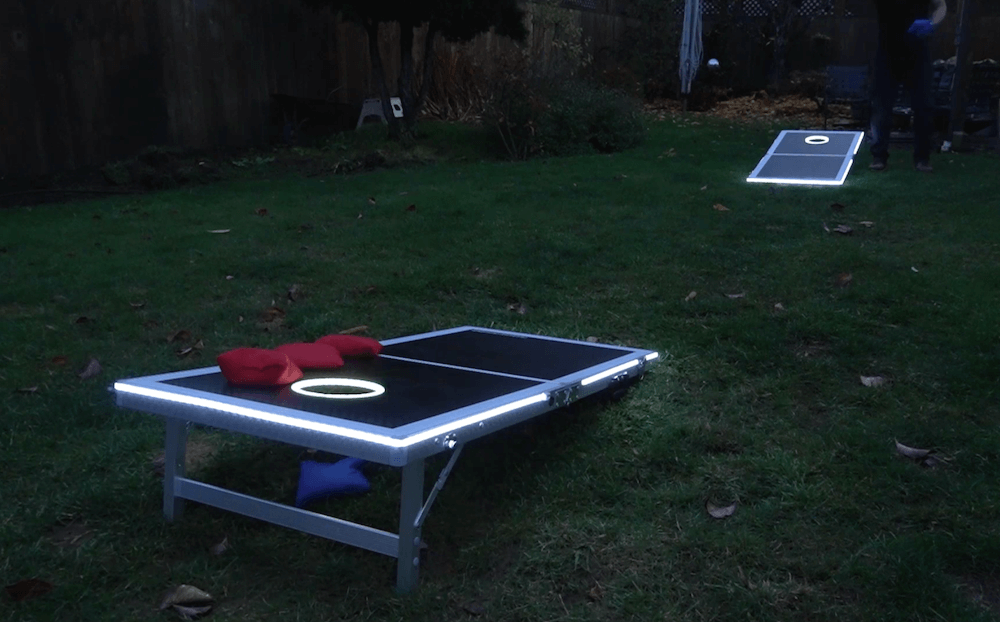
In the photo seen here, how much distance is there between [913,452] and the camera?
3074 mm

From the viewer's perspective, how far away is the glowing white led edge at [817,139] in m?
9.09

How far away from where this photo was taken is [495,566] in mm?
2637

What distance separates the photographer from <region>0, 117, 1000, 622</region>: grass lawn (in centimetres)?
252

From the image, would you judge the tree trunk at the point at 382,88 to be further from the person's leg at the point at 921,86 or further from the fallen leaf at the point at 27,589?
the fallen leaf at the point at 27,589

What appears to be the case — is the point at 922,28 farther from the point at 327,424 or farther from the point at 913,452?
the point at 327,424

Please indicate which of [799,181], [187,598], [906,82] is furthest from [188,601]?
[906,82]

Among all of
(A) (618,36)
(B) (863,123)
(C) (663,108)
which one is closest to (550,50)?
(C) (663,108)

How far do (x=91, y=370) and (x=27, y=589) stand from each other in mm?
1752

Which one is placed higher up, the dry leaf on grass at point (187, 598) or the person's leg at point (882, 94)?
the person's leg at point (882, 94)

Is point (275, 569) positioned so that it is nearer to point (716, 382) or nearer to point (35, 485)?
point (35, 485)

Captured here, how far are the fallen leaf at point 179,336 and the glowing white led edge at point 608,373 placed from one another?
87.1 inches

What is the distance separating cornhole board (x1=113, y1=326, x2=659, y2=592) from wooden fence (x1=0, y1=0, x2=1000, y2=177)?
22.5ft

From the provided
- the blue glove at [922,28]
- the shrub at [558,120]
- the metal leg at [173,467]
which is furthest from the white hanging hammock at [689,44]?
the metal leg at [173,467]

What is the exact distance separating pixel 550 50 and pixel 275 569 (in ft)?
43.3
